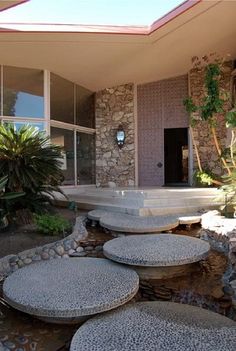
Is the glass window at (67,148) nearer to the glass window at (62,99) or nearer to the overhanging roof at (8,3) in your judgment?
the glass window at (62,99)

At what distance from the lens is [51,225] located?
481cm

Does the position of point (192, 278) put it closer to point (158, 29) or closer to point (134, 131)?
point (158, 29)

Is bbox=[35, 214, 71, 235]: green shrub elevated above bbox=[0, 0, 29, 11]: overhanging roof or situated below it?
below

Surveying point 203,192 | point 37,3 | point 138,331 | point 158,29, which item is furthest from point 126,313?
point 37,3

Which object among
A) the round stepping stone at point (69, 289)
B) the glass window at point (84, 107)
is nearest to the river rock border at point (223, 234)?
the round stepping stone at point (69, 289)

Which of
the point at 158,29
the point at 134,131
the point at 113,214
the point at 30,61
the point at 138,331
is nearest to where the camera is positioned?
the point at 138,331

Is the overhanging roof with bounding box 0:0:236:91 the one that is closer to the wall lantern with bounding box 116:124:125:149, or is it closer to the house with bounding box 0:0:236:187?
the house with bounding box 0:0:236:187

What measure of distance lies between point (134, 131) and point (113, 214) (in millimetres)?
4166

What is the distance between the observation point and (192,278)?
12.0 feet

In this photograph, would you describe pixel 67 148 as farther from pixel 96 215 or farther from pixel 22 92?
pixel 96 215

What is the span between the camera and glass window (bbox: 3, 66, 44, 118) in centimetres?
757

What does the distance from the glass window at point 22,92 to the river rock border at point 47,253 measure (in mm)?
4035

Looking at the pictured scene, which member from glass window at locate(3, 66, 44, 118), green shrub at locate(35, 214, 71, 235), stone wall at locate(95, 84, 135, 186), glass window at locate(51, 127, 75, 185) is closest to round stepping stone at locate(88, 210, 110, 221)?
green shrub at locate(35, 214, 71, 235)

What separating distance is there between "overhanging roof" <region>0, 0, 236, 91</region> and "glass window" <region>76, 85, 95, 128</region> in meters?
0.60
